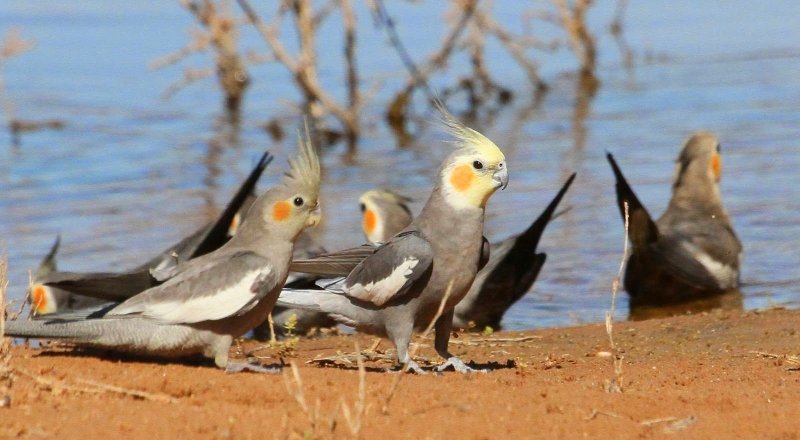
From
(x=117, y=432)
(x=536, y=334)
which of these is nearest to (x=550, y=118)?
(x=536, y=334)

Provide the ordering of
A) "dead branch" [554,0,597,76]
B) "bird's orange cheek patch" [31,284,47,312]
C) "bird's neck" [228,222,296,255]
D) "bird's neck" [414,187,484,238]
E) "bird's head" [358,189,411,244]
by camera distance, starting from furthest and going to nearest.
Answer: "dead branch" [554,0,597,76] < "bird's head" [358,189,411,244] < "bird's orange cheek patch" [31,284,47,312] < "bird's neck" [414,187,484,238] < "bird's neck" [228,222,296,255]

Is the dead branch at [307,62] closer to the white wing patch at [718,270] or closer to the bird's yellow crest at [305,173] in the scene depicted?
the white wing patch at [718,270]

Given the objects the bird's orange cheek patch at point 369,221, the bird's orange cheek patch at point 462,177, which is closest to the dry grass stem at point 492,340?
the bird's orange cheek patch at point 462,177

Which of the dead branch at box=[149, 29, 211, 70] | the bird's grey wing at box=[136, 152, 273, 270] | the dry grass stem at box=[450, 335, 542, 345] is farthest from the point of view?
the dead branch at box=[149, 29, 211, 70]

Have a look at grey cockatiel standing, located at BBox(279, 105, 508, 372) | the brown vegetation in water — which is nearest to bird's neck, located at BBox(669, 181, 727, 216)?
the brown vegetation in water

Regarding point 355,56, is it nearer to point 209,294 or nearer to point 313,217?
point 313,217

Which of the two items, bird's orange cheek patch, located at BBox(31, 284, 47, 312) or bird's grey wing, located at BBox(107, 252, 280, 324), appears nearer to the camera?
bird's grey wing, located at BBox(107, 252, 280, 324)

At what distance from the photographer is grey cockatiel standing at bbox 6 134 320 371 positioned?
16.1 ft

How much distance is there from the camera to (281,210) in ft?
16.8

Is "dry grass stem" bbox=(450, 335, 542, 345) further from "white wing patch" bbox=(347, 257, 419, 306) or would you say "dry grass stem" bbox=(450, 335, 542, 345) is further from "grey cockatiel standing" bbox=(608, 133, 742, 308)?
"grey cockatiel standing" bbox=(608, 133, 742, 308)

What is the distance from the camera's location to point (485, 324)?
8258mm

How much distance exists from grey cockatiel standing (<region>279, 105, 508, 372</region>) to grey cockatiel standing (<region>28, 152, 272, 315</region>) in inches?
33.4

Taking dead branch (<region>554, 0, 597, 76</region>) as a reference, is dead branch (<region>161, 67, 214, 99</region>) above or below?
below

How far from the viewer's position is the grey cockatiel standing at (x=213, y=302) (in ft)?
16.1
